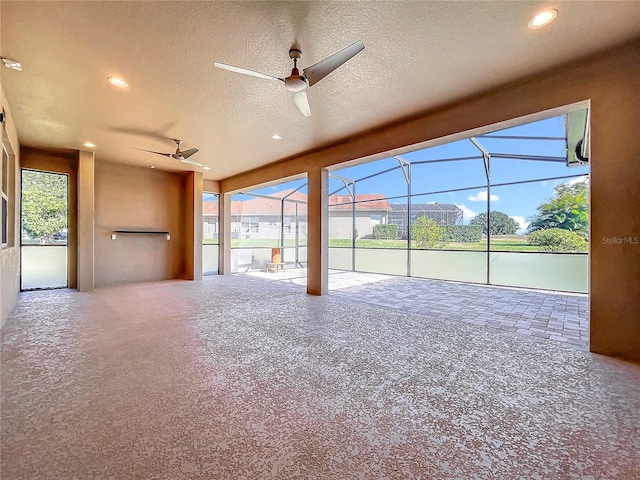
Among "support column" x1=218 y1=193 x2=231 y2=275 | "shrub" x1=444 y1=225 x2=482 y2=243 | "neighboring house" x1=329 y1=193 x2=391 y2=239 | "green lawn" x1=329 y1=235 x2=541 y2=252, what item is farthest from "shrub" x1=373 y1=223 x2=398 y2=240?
"support column" x1=218 y1=193 x2=231 y2=275

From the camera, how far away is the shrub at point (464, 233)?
8.15 meters

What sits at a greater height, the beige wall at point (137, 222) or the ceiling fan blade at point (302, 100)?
the ceiling fan blade at point (302, 100)

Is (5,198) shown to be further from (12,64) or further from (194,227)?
(194,227)

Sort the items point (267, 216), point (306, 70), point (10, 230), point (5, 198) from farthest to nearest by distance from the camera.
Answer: point (267, 216), point (10, 230), point (5, 198), point (306, 70)

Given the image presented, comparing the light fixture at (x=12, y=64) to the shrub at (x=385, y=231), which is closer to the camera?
the light fixture at (x=12, y=64)

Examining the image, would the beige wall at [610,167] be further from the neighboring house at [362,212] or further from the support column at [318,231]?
the neighboring house at [362,212]

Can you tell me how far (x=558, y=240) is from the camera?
700cm

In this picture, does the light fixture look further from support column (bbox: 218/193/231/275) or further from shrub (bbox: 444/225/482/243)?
shrub (bbox: 444/225/482/243)

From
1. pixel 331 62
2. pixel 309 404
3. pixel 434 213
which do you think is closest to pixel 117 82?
pixel 331 62

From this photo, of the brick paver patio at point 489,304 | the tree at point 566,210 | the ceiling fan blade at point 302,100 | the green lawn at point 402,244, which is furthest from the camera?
the green lawn at point 402,244

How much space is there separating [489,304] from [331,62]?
4733 mm

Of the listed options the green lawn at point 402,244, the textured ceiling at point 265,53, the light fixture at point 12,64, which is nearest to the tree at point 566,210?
the green lawn at point 402,244

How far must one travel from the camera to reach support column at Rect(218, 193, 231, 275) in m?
8.84

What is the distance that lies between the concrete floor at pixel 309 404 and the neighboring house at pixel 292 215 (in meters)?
6.87
